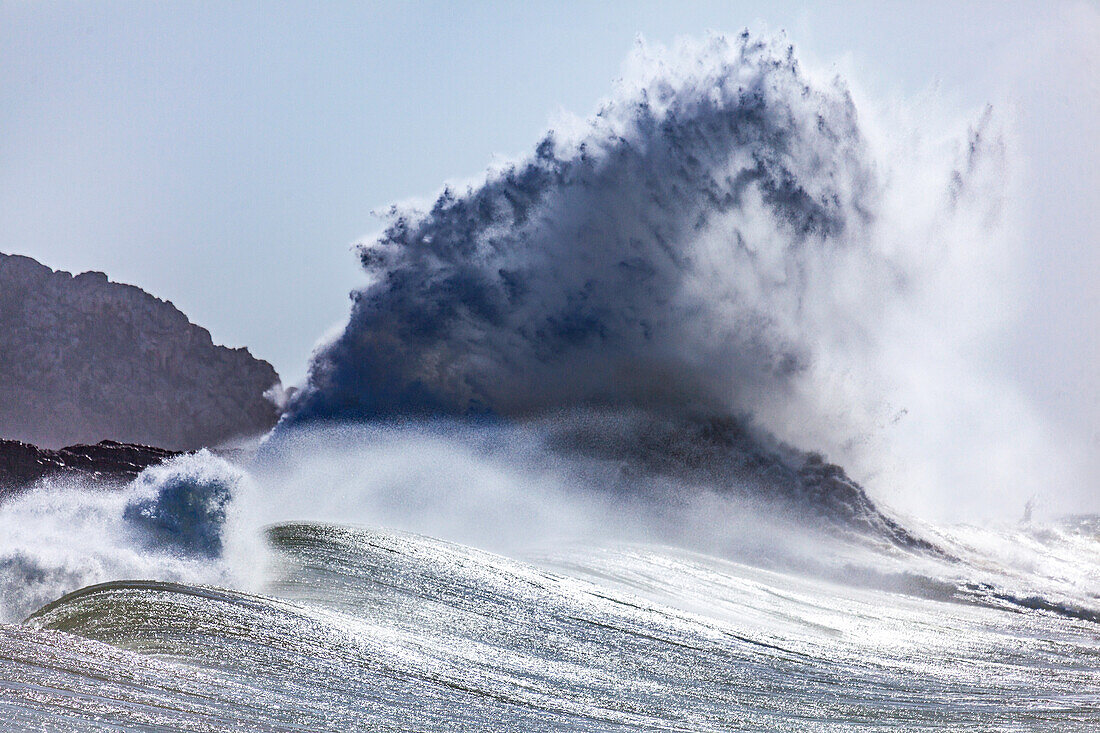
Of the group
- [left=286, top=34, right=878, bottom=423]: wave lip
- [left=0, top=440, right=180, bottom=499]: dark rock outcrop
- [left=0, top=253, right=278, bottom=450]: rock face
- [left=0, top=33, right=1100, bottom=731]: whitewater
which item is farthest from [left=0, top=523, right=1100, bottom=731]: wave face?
[left=0, top=253, right=278, bottom=450]: rock face

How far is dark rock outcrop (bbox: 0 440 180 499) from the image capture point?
45344mm

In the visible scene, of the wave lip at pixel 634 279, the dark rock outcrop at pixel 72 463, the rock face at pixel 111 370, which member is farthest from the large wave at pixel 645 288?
the rock face at pixel 111 370

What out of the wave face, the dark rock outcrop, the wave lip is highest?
the wave lip

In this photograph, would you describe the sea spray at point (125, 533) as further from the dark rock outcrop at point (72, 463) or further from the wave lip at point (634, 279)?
the dark rock outcrop at point (72, 463)

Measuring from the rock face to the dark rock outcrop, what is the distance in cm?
2643

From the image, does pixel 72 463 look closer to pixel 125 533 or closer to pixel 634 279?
pixel 634 279

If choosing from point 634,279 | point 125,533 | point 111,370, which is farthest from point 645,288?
point 111,370

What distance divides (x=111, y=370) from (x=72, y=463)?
39.8 meters

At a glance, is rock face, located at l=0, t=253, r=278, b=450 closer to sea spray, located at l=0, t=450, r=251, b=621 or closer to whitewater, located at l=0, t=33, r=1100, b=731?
whitewater, located at l=0, t=33, r=1100, b=731

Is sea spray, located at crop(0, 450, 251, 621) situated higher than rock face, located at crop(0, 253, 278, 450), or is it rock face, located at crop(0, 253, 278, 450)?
rock face, located at crop(0, 253, 278, 450)

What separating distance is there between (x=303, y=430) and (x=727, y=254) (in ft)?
46.4

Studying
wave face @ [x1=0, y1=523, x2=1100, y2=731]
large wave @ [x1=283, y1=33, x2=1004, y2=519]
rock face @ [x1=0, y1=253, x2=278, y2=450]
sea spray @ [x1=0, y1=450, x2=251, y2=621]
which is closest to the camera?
wave face @ [x1=0, y1=523, x2=1100, y2=731]

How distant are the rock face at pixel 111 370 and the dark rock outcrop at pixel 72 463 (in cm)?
2643

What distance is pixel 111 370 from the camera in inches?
3494
